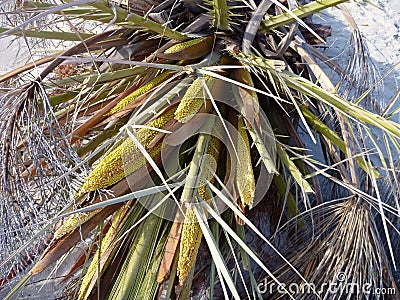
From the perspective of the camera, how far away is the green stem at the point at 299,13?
555mm

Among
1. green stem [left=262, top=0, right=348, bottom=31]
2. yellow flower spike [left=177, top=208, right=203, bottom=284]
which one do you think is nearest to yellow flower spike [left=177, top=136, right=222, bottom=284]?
yellow flower spike [left=177, top=208, right=203, bottom=284]

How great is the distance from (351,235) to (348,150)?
0.10m

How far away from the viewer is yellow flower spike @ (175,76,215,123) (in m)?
0.54

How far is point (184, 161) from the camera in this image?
0.59m

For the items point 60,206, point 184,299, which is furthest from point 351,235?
point 60,206

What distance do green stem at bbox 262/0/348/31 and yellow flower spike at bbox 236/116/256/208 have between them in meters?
0.15

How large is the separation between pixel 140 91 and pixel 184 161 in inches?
3.9

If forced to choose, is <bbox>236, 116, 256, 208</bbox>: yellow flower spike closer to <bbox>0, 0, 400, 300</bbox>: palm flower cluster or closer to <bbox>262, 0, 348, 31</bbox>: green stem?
<bbox>0, 0, 400, 300</bbox>: palm flower cluster

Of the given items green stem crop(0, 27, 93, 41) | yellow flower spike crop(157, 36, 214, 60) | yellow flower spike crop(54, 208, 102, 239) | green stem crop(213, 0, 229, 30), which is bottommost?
yellow flower spike crop(54, 208, 102, 239)

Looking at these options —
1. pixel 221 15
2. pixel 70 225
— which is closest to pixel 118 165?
pixel 70 225

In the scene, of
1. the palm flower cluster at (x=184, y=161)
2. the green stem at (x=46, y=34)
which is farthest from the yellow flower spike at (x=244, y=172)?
the green stem at (x=46, y=34)

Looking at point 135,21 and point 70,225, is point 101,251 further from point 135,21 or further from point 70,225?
point 135,21

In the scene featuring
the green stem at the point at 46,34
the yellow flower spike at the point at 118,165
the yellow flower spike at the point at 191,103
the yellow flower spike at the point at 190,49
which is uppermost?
the green stem at the point at 46,34

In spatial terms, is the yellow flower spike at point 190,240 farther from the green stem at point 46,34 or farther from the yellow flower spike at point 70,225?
the green stem at point 46,34
